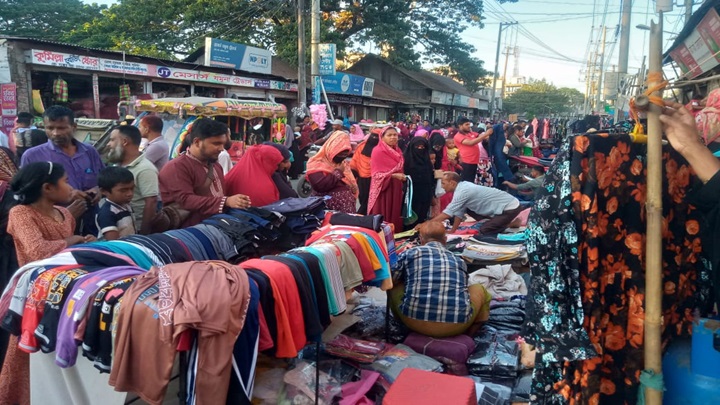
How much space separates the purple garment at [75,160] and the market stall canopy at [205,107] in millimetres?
4992

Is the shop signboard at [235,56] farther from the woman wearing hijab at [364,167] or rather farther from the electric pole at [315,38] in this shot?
the woman wearing hijab at [364,167]

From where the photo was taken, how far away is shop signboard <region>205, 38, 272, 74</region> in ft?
49.0

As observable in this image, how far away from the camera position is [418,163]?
23.7 ft

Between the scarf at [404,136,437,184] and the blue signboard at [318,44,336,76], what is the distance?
28.5 feet

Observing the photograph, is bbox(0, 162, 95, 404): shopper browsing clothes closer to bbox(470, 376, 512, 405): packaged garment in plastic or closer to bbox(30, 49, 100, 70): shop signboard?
bbox(470, 376, 512, 405): packaged garment in plastic

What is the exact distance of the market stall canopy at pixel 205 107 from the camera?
8820 millimetres

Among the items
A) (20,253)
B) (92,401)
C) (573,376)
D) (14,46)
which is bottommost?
(92,401)

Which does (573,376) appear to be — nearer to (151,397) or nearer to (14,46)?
(151,397)

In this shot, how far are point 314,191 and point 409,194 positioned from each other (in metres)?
1.78

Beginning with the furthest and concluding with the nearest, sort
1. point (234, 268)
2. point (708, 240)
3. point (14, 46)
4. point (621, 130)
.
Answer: point (14, 46) < point (234, 268) < point (621, 130) < point (708, 240)

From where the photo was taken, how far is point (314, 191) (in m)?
5.55

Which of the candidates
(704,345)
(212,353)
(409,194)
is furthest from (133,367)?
(409,194)

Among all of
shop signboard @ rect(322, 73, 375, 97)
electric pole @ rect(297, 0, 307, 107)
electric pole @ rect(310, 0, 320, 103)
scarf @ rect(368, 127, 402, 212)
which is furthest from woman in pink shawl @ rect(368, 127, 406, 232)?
shop signboard @ rect(322, 73, 375, 97)

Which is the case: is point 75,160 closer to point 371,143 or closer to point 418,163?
point 371,143
